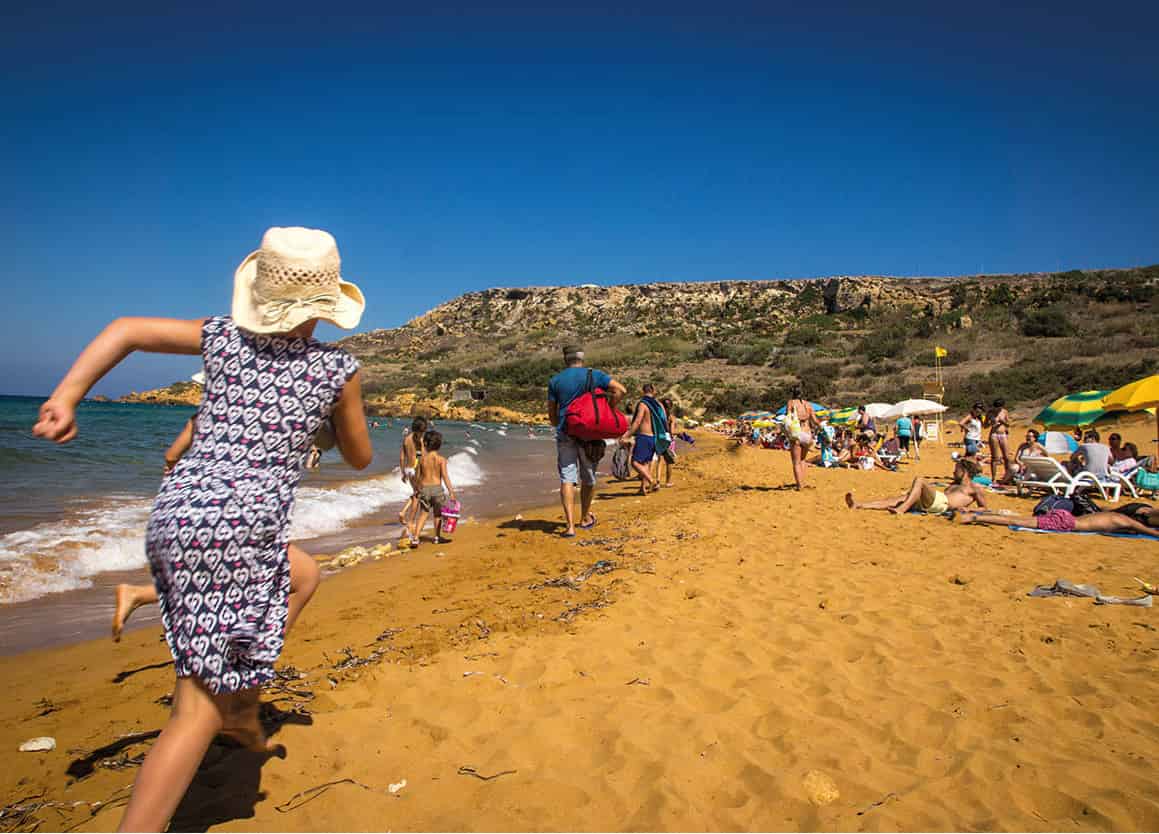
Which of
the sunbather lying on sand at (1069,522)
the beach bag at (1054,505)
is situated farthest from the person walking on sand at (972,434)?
the sunbather lying on sand at (1069,522)

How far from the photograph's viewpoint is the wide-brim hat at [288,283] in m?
1.75

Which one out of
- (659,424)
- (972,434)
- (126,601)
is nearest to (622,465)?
(659,424)

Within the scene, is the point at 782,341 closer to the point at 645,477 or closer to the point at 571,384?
the point at 645,477

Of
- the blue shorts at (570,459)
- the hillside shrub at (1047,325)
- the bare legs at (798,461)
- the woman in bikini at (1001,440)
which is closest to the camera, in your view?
the blue shorts at (570,459)

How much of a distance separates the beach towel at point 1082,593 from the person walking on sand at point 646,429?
6.06m

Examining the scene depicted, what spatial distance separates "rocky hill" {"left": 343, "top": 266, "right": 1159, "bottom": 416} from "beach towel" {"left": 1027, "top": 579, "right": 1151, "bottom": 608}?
26.5 m

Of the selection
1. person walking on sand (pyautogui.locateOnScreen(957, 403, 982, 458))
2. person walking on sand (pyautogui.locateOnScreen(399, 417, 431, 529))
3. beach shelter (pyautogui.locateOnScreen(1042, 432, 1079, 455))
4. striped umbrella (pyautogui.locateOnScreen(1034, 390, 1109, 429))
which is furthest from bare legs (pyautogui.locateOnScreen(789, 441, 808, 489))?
striped umbrella (pyautogui.locateOnScreen(1034, 390, 1109, 429))

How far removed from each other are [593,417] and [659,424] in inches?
187

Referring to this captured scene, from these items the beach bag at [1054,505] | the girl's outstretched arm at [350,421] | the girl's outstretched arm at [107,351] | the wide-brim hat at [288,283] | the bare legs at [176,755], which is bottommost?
the beach bag at [1054,505]

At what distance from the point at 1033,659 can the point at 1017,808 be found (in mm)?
1423

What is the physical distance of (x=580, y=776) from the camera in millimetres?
2268

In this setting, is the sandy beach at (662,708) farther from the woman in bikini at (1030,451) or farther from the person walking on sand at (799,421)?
the woman in bikini at (1030,451)

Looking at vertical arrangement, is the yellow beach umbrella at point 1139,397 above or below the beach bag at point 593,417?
below

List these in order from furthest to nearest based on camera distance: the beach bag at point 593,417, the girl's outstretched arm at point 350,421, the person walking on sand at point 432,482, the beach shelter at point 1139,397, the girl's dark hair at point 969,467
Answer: the beach shelter at point 1139,397 → the girl's dark hair at point 969,467 → the person walking on sand at point 432,482 → the beach bag at point 593,417 → the girl's outstretched arm at point 350,421
